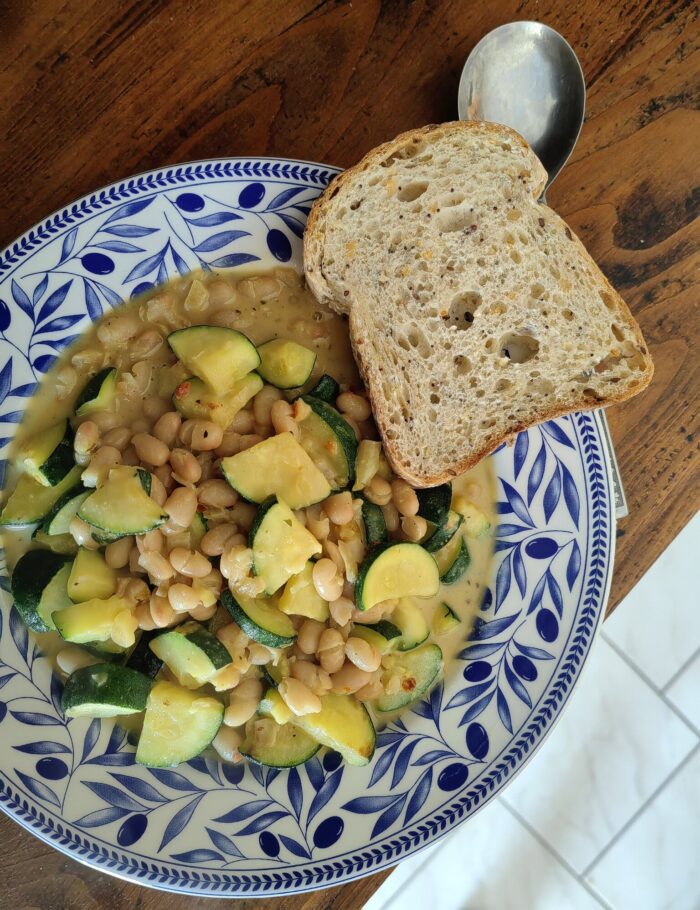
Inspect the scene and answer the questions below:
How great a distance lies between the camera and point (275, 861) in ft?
6.35

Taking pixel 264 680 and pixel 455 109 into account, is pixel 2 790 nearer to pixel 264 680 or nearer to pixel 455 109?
pixel 264 680

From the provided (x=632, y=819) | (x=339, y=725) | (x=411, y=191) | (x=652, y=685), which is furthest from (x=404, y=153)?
(x=632, y=819)

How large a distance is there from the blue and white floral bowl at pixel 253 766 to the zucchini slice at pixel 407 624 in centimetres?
17

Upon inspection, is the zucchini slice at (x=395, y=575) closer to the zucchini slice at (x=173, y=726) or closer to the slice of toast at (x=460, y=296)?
the slice of toast at (x=460, y=296)

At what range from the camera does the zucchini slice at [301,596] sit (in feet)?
6.26

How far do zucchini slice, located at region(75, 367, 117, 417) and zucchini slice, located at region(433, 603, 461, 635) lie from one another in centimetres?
107

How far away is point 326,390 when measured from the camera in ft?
6.77

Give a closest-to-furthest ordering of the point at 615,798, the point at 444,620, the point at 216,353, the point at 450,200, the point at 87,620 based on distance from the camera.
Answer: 1. the point at 87,620
2. the point at 216,353
3. the point at 450,200
4. the point at 444,620
5. the point at 615,798

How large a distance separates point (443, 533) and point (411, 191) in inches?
37.1

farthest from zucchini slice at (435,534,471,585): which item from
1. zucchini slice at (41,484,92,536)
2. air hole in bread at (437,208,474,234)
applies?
zucchini slice at (41,484,92,536)

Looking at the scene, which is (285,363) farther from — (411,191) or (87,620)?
(87,620)

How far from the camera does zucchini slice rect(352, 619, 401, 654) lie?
6.48 ft

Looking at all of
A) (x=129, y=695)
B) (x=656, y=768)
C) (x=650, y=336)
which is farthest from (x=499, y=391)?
(x=656, y=768)

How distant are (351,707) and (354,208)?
134cm
